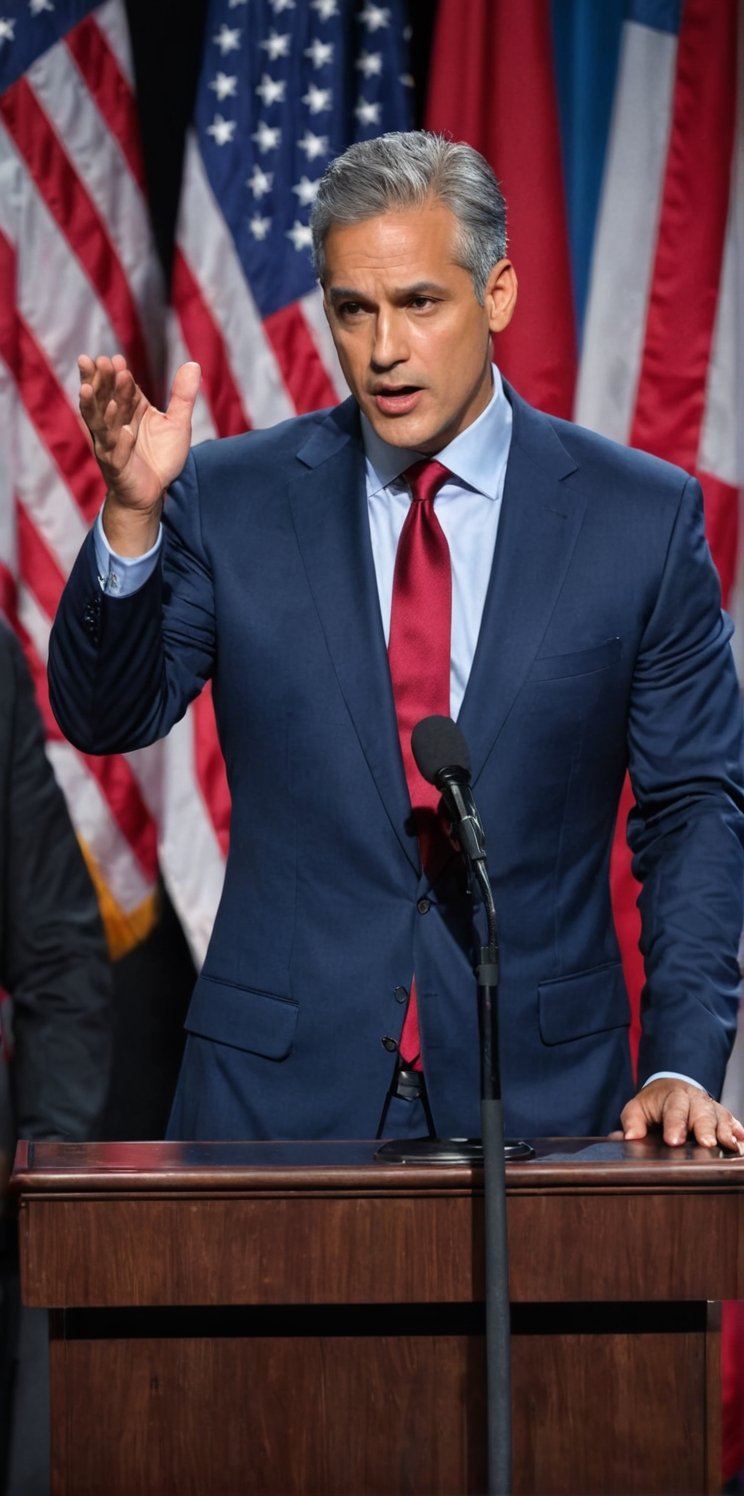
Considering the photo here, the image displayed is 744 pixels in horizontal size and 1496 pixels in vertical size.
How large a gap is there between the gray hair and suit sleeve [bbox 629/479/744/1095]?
0.37 m

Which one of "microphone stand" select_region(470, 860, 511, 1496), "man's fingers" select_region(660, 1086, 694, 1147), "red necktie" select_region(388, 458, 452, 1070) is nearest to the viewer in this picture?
"microphone stand" select_region(470, 860, 511, 1496)

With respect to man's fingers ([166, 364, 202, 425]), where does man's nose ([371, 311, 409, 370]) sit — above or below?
above

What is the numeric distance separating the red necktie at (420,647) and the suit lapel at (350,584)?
0.05ft

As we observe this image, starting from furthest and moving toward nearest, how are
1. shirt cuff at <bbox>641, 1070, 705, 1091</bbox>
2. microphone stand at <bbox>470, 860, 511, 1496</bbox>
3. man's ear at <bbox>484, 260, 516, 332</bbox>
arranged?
man's ear at <bbox>484, 260, 516, 332</bbox>
shirt cuff at <bbox>641, 1070, 705, 1091</bbox>
microphone stand at <bbox>470, 860, 511, 1496</bbox>

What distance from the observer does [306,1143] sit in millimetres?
1465

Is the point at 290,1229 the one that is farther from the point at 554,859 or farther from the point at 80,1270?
the point at 554,859

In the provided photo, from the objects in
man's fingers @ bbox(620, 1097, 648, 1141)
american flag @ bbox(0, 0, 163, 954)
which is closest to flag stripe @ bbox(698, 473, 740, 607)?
american flag @ bbox(0, 0, 163, 954)

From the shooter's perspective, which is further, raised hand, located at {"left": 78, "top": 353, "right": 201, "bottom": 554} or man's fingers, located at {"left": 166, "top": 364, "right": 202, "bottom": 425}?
man's fingers, located at {"left": 166, "top": 364, "right": 202, "bottom": 425}

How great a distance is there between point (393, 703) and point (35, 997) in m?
1.47

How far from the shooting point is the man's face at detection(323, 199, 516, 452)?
188 centimetres

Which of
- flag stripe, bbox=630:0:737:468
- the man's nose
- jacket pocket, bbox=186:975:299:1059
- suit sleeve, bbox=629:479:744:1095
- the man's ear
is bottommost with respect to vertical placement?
jacket pocket, bbox=186:975:299:1059

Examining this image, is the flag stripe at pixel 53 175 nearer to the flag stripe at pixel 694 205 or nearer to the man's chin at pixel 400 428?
the flag stripe at pixel 694 205

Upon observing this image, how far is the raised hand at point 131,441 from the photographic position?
1679mm

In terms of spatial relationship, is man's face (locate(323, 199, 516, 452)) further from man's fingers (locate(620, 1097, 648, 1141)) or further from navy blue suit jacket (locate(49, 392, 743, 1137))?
man's fingers (locate(620, 1097, 648, 1141))
